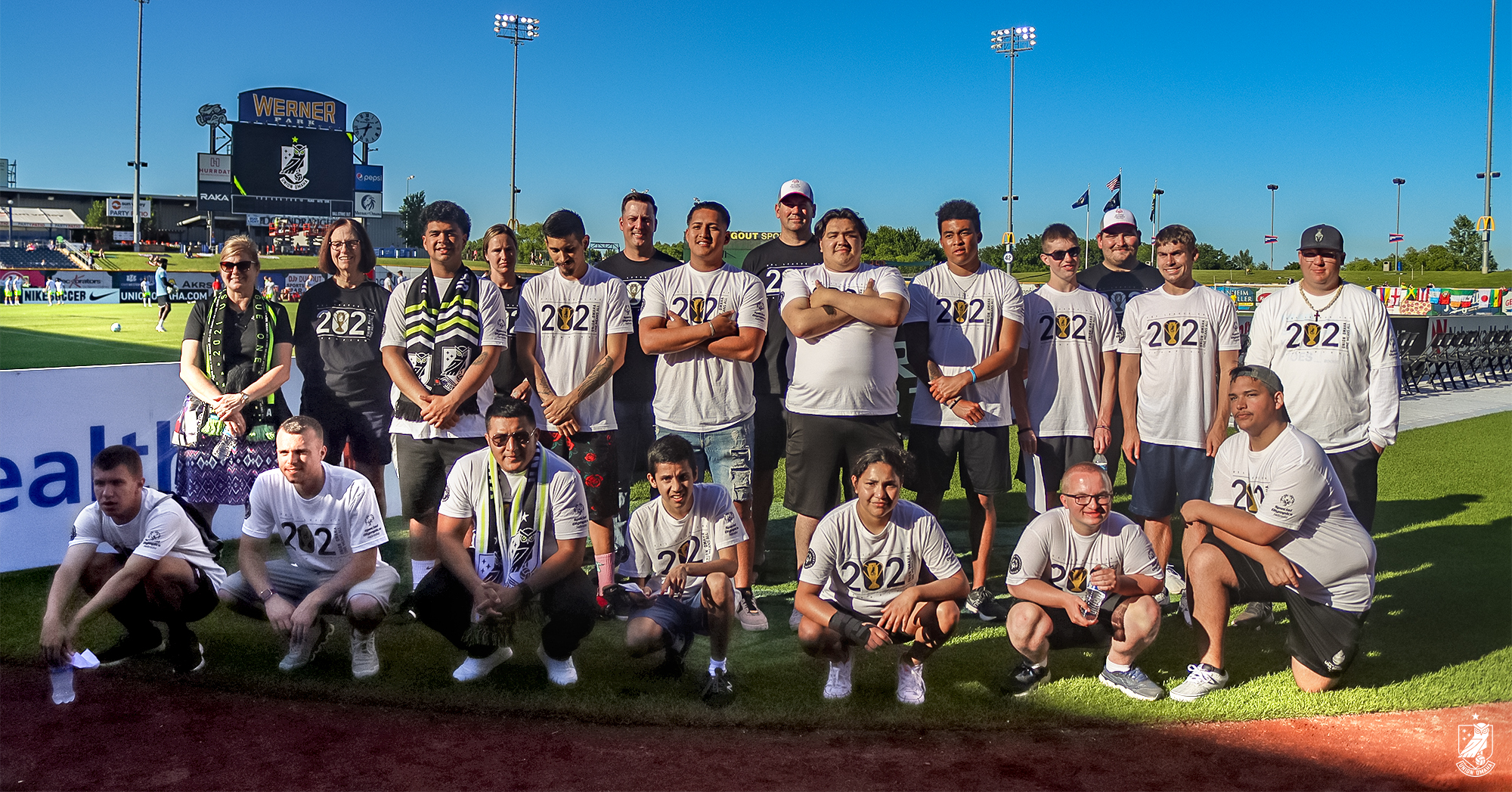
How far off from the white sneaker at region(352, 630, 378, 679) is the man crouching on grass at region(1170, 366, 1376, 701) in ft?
11.0

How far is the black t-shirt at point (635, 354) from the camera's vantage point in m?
5.69

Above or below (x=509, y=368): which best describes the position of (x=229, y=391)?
below

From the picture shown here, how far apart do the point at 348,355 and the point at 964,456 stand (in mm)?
3292

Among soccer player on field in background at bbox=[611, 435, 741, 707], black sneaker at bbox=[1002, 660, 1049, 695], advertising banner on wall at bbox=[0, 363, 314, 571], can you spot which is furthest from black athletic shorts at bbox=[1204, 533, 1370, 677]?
advertising banner on wall at bbox=[0, 363, 314, 571]

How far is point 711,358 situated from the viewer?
16.9ft

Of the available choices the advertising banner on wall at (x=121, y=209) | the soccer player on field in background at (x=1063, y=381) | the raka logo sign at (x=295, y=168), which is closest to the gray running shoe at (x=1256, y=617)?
the soccer player on field in background at (x=1063, y=381)

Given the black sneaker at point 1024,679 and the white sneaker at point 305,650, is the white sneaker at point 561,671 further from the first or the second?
the black sneaker at point 1024,679

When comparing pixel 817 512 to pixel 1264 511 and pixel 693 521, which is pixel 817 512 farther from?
pixel 1264 511

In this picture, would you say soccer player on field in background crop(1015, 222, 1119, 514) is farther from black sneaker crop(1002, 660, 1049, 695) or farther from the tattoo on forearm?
the tattoo on forearm

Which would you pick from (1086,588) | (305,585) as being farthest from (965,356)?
(305,585)

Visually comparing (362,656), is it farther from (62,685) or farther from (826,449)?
(826,449)

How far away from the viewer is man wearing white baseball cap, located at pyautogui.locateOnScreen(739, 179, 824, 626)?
569 centimetres

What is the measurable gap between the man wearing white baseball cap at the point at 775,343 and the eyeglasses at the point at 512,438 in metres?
1.53

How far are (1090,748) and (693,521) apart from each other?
1778mm
